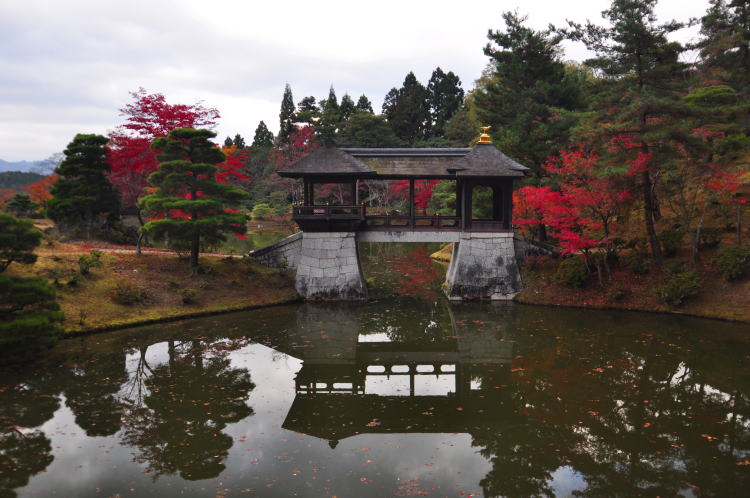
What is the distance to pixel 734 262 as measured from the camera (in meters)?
18.1

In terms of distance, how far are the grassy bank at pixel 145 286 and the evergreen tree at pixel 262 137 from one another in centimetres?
4912

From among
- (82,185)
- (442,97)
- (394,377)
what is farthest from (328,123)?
(394,377)

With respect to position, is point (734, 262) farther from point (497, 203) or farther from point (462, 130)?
point (462, 130)

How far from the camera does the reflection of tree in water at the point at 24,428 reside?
8157 millimetres

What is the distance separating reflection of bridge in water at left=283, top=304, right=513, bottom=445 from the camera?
10156 mm

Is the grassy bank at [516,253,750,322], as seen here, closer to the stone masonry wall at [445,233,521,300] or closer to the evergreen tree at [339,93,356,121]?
the stone masonry wall at [445,233,521,300]

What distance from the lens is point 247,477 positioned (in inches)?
314

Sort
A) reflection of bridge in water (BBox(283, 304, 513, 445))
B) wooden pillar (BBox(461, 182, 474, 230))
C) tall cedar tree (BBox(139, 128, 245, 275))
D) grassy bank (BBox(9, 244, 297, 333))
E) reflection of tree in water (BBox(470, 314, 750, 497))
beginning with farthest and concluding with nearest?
wooden pillar (BBox(461, 182, 474, 230)) < tall cedar tree (BBox(139, 128, 245, 275)) < grassy bank (BBox(9, 244, 297, 333)) < reflection of bridge in water (BBox(283, 304, 513, 445)) < reflection of tree in water (BBox(470, 314, 750, 497))

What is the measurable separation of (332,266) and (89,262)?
9584 millimetres

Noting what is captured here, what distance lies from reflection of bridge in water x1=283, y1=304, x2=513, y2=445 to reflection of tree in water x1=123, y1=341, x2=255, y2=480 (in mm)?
1453

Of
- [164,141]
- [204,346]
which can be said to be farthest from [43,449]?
[164,141]

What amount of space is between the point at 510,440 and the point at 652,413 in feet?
11.6

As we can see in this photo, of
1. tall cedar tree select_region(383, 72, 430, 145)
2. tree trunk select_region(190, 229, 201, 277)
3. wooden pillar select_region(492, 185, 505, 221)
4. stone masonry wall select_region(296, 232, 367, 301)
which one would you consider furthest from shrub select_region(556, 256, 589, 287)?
tall cedar tree select_region(383, 72, 430, 145)

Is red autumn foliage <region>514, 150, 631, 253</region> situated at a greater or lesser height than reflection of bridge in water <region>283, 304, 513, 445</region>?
greater
